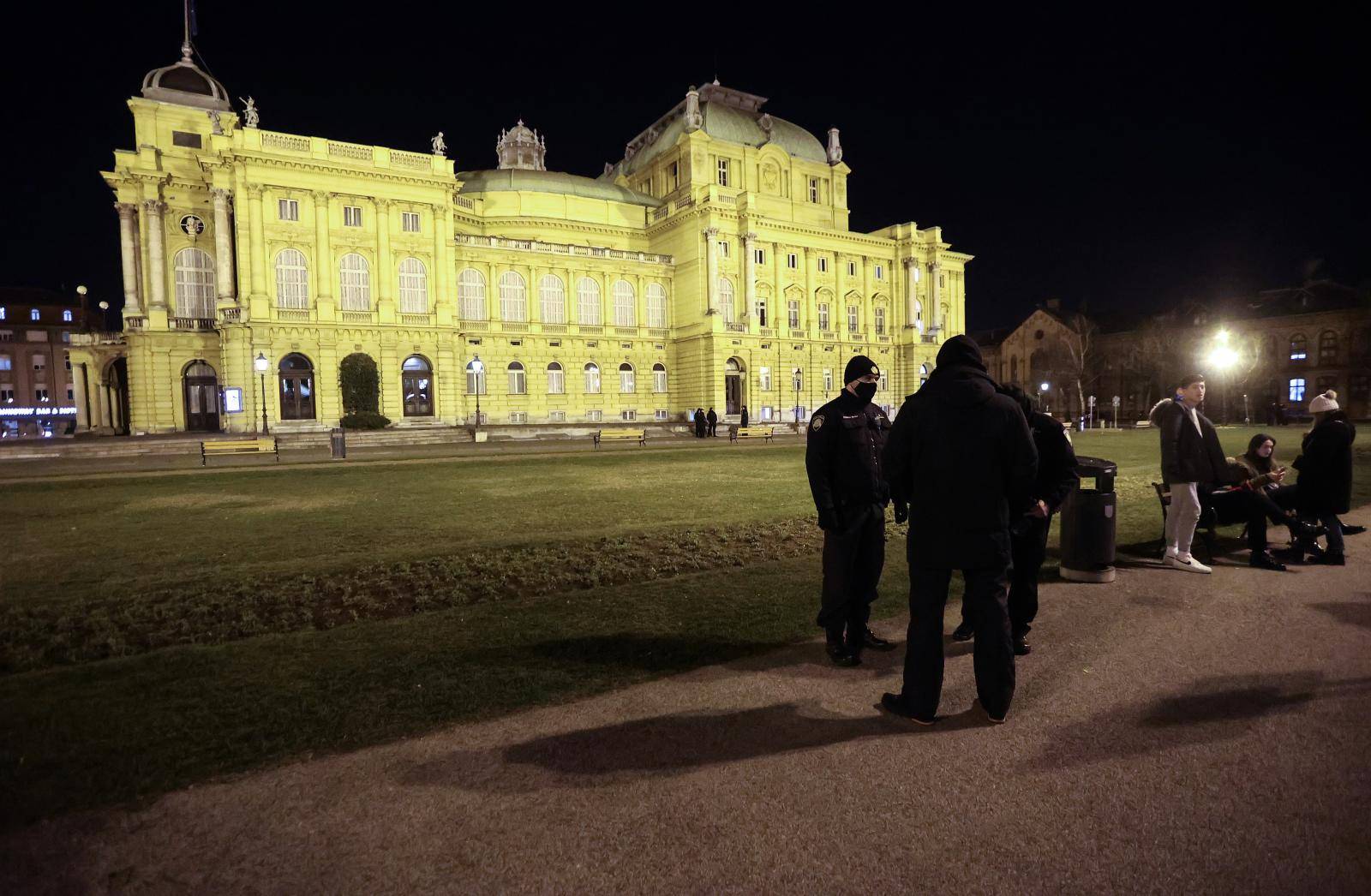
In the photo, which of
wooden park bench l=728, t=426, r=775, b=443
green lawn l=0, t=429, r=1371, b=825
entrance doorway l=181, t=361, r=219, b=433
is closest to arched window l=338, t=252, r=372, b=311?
entrance doorway l=181, t=361, r=219, b=433

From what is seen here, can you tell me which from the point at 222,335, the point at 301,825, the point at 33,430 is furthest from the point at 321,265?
Answer: the point at 301,825

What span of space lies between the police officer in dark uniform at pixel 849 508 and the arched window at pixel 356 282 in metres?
45.7

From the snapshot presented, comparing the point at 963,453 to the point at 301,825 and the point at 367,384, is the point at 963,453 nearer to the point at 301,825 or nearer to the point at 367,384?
the point at 301,825

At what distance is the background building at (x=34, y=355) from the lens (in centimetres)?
8482

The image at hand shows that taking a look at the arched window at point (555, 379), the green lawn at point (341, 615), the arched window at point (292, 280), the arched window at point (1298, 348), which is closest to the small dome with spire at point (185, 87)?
the arched window at point (292, 280)

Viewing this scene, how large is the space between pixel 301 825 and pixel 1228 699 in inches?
212

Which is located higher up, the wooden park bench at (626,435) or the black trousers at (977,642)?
the wooden park bench at (626,435)

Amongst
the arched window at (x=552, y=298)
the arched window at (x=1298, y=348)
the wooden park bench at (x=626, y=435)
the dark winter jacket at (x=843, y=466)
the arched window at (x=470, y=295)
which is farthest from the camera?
the arched window at (x=1298, y=348)

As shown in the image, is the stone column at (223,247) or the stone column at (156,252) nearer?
the stone column at (223,247)

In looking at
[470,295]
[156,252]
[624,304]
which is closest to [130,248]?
[156,252]

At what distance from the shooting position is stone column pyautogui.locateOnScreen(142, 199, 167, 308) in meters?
42.8

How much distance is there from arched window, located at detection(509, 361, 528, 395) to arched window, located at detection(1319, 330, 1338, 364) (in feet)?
207

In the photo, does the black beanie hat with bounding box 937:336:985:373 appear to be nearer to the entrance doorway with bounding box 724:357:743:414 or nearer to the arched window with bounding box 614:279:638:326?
the entrance doorway with bounding box 724:357:743:414

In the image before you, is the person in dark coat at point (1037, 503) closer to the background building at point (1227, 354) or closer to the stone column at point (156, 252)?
the stone column at point (156, 252)
